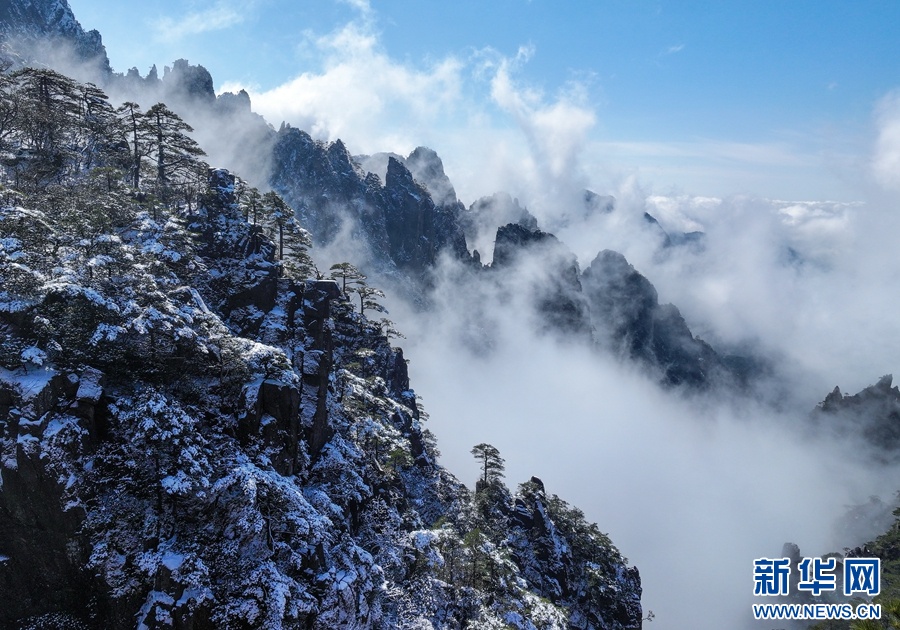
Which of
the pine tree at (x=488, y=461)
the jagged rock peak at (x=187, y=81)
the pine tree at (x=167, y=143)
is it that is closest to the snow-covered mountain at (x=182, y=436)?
the pine tree at (x=167, y=143)

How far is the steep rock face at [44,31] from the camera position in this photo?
13188cm

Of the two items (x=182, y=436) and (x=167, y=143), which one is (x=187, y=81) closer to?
(x=167, y=143)

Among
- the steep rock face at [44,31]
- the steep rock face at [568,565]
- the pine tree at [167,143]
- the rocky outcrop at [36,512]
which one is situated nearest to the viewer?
the rocky outcrop at [36,512]

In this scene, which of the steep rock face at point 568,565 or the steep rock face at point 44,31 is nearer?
the steep rock face at point 568,565

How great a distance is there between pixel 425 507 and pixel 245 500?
101 ft

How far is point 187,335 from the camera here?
25312mm

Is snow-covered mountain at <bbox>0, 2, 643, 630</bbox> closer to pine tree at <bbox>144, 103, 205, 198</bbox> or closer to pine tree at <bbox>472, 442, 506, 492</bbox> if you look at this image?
pine tree at <bbox>144, 103, 205, 198</bbox>

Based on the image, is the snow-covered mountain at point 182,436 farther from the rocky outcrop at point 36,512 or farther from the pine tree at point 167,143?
the pine tree at point 167,143

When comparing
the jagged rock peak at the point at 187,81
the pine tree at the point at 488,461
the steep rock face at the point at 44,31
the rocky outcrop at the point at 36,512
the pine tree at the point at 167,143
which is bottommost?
the rocky outcrop at the point at 36,512

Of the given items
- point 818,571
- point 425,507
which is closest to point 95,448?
point 425,507

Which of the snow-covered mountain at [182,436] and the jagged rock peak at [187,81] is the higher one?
the jagged rock peak at [187,81]

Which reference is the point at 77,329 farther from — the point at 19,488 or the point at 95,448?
the point at 19,488

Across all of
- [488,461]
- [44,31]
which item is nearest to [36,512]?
[488,461]

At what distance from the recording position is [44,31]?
146 metres
